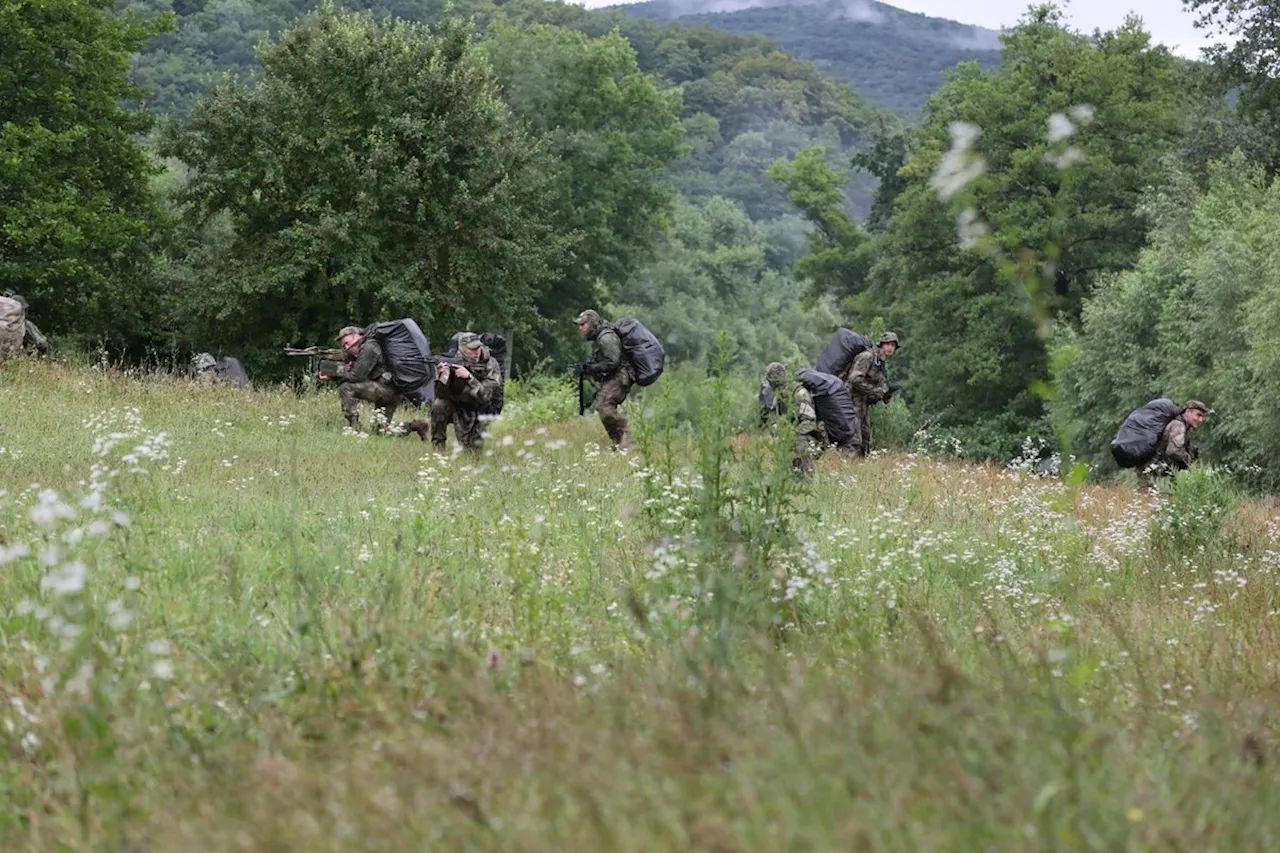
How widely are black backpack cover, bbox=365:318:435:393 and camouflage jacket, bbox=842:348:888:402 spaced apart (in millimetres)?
5648

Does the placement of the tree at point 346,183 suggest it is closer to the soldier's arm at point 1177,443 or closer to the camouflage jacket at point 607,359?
the camouflage jacket at point 607,359

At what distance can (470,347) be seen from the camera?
1532 cm

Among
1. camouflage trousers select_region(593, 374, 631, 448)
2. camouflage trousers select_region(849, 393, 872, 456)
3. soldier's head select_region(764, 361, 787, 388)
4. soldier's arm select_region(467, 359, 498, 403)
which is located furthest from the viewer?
camouflage trousers select_region(849, 393, 872, 456)

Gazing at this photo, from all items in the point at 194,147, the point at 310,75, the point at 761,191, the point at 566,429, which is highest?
the point at 310,75

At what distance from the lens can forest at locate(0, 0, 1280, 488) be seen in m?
30.8

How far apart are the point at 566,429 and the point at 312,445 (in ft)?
20.9

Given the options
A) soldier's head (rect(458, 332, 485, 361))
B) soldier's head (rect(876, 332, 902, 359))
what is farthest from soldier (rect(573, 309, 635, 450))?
soldier's head (rect(876, 332, 902, 359))

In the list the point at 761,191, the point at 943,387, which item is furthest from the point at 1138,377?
Result: the point at 761,191

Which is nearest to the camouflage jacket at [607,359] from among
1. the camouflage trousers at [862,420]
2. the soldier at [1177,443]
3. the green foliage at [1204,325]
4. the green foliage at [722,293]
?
the camouflage trousers at [862,420]

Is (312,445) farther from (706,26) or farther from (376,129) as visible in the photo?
(706,26)

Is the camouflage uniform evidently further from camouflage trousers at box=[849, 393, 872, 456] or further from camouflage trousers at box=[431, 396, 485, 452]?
camouflage trousers at box=[849, 393, 872, 456]

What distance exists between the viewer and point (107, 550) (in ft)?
22.6

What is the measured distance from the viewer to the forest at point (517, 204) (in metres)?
30.8

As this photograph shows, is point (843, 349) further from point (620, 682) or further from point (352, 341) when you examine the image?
point (620, 682)
